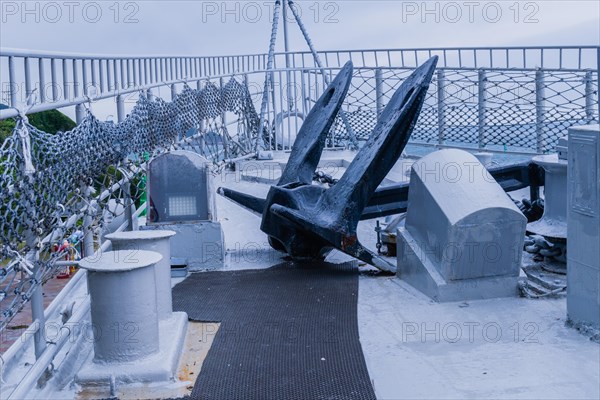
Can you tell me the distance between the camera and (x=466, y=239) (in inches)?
203

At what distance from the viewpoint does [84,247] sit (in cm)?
479

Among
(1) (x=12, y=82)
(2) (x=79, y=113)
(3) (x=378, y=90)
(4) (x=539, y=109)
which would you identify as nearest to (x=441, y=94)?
(3) (x=378, y=90)

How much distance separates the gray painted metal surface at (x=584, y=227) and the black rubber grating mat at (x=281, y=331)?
47.0 inches

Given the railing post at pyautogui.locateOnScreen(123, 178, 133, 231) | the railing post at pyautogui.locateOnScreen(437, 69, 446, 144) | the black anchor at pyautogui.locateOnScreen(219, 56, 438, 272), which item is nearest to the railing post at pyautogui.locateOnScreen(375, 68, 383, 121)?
the railing post at pyautogui.locateOnScreen(437, 69, 446, 144)

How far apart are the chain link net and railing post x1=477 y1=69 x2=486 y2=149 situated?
136 inches

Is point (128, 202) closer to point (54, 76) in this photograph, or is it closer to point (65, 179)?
point (65, 179)

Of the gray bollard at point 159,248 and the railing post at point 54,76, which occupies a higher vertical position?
the railing post at point 54,76

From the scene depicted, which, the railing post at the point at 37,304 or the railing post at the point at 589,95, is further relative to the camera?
the railing post at the point at 589,95

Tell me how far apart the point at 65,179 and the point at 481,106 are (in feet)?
20.9

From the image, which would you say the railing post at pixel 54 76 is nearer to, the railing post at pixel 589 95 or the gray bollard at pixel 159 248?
the gray bollard at pixel 159 248

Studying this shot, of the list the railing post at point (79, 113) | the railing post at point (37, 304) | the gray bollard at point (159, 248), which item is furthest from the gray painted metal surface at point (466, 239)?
the railing post at point (37, 304)

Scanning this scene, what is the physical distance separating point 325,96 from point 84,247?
281 cm

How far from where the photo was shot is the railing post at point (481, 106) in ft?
30.8

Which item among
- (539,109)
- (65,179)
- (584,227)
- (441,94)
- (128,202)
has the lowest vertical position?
(584,227)
